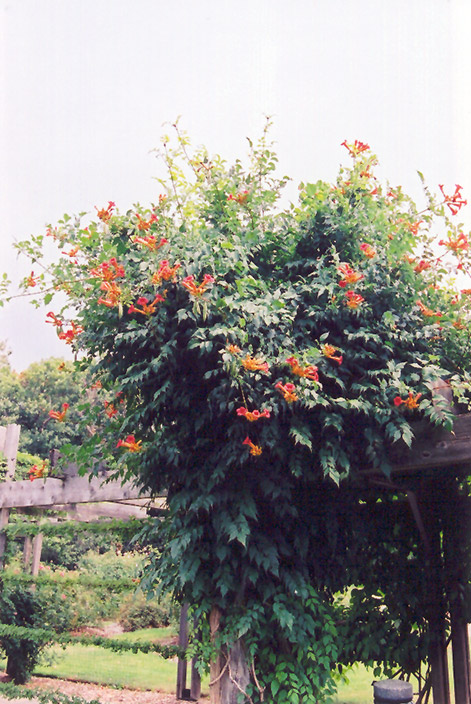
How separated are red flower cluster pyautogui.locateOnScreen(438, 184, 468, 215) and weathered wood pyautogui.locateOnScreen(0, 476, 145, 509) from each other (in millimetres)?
3243

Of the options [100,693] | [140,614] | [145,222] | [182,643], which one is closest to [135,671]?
[100,693]

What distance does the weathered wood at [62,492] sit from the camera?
5512 mm

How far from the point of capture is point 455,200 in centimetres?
394

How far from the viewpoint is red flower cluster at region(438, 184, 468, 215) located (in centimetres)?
391

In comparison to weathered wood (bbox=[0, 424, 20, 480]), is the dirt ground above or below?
below

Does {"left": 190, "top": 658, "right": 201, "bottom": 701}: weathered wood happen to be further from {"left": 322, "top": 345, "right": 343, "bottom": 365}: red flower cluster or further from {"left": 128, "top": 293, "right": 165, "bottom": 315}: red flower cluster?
{"left": 128, "top": 293, "right": 165, "bottom": 315}: red flower cluster

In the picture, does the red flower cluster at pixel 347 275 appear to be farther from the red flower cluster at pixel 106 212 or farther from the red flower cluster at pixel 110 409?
the red flower cluster at pixel 110 409

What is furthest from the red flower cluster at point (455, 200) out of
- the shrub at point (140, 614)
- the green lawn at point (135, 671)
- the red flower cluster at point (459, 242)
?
the shrub at point (140, 614)

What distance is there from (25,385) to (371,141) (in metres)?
25.0

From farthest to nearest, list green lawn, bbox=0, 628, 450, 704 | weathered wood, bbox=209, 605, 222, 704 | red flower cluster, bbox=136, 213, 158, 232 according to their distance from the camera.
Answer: green lawn, bbox=0, 628, 450, 704, weathered wood, bbox=209, 605, 222, 704, red flower cluster, bbox=136, 213, 158, 232

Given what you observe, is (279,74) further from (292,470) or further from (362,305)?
(292,470)

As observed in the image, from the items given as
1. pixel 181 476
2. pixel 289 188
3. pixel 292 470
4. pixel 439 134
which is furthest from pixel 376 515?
pixel 439 134

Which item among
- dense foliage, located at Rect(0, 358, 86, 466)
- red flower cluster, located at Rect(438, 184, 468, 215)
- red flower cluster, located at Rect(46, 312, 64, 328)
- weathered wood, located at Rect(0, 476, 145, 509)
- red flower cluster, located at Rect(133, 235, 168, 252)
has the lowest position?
weathered wood, located at Rect(0, 476, 145, 509)

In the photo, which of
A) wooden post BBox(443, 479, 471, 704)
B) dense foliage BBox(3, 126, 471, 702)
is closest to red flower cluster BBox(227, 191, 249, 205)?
dense foliage BBox(3, 126, 471, 702)
